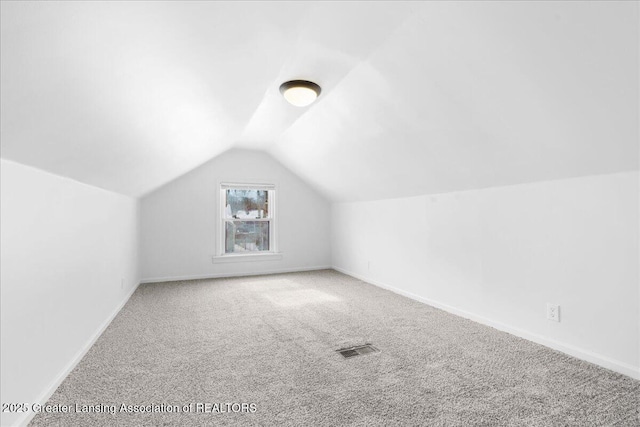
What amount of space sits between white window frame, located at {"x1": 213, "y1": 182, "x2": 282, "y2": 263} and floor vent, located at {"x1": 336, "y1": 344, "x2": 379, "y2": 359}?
340 cm

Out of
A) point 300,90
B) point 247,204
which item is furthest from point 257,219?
point 300,90

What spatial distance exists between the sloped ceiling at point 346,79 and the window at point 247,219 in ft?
7.61

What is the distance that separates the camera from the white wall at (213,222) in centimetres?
498

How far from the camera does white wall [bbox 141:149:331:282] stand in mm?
4980

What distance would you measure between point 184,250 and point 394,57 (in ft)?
14.1

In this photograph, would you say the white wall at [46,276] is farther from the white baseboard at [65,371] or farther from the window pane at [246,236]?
the window pane at [246,236]

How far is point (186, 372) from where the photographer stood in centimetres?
207

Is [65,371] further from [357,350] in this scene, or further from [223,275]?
[223,275]

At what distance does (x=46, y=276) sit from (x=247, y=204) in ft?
13.2

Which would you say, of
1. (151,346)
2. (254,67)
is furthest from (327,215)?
(254,67)

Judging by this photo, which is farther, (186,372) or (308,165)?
(308,165)

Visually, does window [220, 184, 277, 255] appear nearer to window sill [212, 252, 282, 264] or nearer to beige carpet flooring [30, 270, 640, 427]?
window sill [212, 252, 282, 264]

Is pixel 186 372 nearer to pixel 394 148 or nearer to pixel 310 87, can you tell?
pixel 310 87

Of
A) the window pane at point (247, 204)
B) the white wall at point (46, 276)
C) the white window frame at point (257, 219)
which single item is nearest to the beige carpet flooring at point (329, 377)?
the white wall at point (46, 276)
